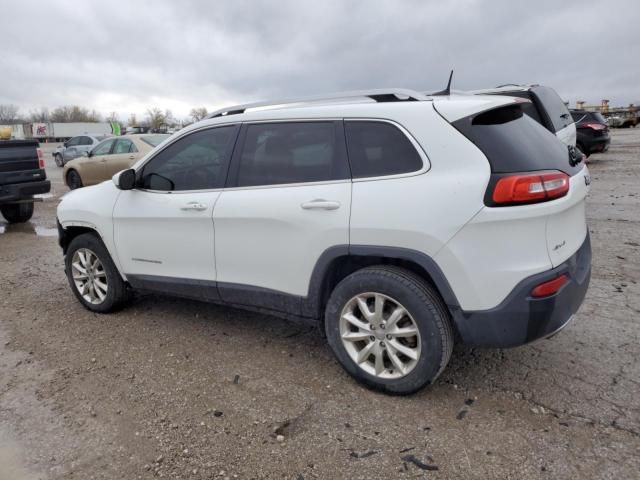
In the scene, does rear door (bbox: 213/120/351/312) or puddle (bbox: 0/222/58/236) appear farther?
puddle (bbox: 0/222/58/236)

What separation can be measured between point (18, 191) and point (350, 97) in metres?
7.12

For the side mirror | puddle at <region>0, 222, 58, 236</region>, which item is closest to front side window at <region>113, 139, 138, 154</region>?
puddle at <region>0, 222, 58, 236</region>

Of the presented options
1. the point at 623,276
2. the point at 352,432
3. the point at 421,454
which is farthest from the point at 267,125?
the point at 623,276

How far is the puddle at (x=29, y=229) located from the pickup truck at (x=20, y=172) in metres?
0.50

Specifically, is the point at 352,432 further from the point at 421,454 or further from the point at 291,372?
the point at 291,372

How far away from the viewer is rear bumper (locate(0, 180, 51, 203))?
26.7ft

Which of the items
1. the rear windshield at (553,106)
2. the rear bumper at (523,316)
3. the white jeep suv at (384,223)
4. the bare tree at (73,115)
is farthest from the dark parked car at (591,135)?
the bare tree at (73,115)

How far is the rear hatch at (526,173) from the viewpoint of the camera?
8.18 feet

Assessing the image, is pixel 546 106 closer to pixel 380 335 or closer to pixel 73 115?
pixel 380 335

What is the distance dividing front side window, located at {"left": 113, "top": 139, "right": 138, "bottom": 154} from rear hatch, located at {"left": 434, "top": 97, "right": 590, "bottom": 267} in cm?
1083

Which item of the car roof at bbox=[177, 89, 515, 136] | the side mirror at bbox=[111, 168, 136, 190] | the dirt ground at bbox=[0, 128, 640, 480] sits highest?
the car roof at bbox=[177, 89, 515, 136]

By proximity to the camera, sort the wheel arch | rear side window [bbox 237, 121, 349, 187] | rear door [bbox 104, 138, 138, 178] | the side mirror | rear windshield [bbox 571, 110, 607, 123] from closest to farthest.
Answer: the wheel arch
rear side window [bbox 237, 121, 349, 187]
the side mirror
rear door [bbox 104, 138, 138, 178]
rear windshield [bbox 571, 110, 607, 123]

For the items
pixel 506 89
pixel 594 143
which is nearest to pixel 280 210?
pixel 506 89

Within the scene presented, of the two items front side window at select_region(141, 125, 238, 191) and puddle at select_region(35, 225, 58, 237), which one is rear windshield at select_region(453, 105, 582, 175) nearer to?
front side window at select_region(141, 125, 238, 191)
